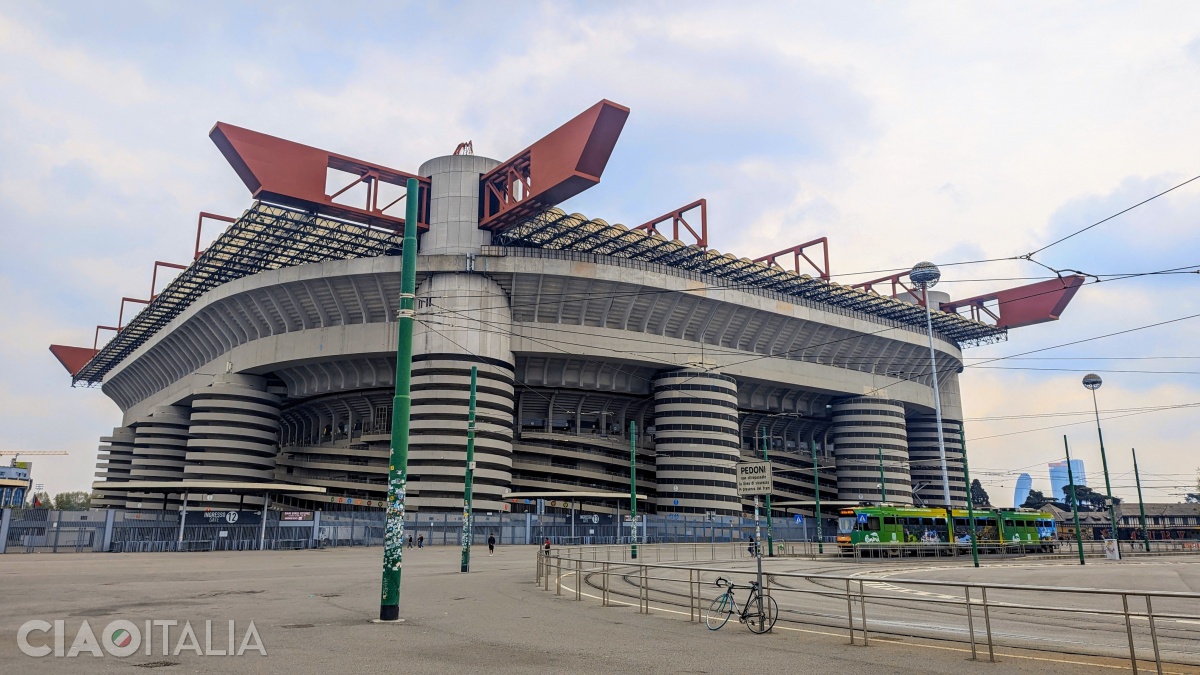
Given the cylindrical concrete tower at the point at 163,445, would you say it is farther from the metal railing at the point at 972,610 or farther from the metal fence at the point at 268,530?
the metal railing at the point at 972,610

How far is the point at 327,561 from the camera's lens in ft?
110

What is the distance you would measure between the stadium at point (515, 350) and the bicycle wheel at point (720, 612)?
3675 centimetres

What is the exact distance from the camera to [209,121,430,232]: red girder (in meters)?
49.4

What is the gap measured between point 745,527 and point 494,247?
1189 inches

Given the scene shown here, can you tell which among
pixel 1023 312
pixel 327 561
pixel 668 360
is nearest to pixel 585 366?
pixel 668 360

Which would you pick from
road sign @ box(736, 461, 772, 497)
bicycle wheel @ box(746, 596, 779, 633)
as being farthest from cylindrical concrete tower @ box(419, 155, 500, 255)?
bicycle wheel @ box(746, 596, 779, 633)

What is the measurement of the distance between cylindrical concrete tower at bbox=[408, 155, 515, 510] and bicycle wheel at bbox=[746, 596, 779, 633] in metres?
46.9

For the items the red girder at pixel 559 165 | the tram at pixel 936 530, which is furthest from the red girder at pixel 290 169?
the tram at pixel 936 530

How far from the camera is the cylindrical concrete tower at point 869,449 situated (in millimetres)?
84562

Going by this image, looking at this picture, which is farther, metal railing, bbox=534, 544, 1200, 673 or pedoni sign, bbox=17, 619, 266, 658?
pedoni sign, bbox=17, 619, 266, 658

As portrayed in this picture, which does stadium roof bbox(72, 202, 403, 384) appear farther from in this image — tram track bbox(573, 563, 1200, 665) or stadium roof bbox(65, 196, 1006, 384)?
tram track bbox(573, 563, 1200, 665)

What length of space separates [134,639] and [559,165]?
40.7 metres

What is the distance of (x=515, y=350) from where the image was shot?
63031 millimetres

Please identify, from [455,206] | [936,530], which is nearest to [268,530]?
[455,206]
